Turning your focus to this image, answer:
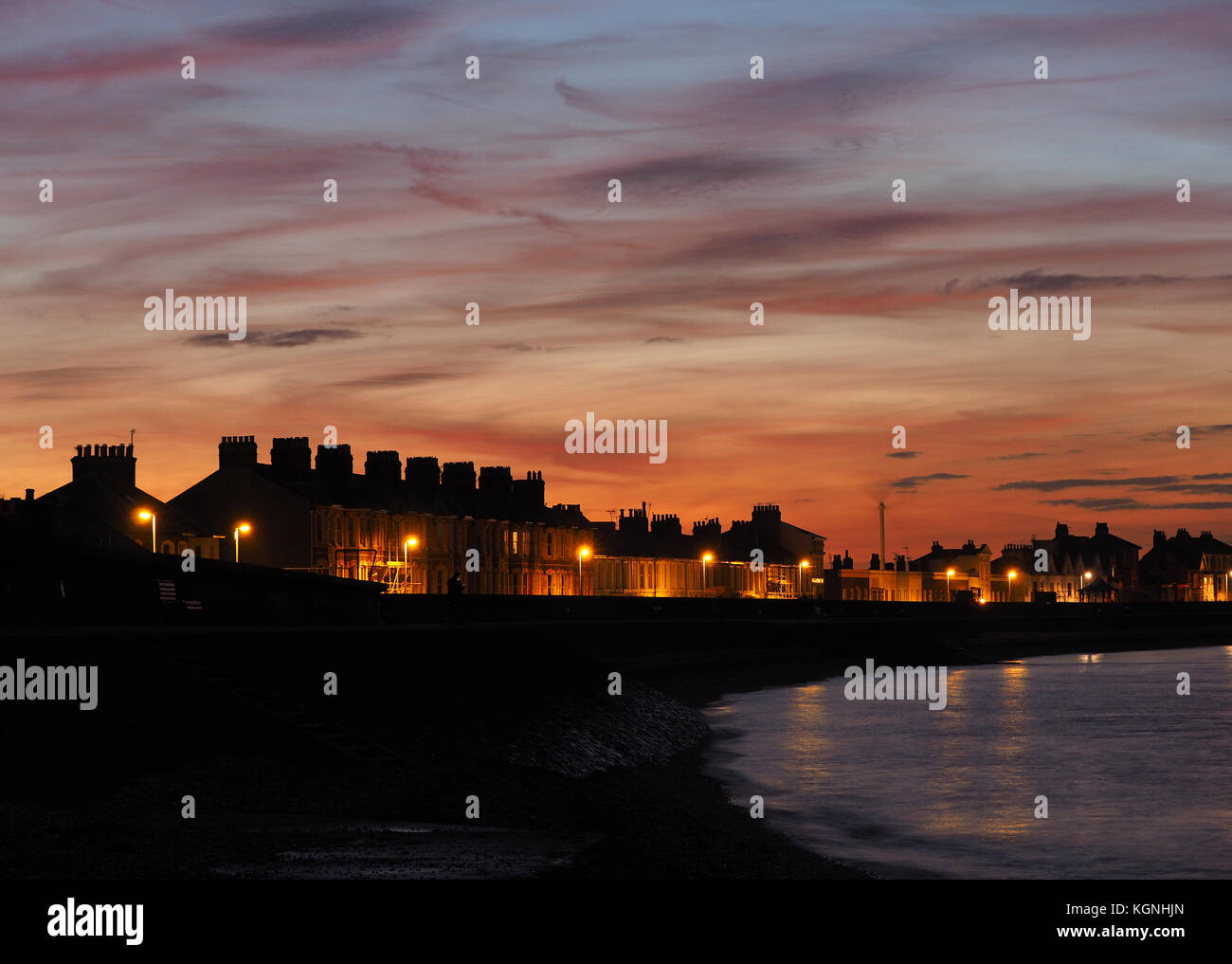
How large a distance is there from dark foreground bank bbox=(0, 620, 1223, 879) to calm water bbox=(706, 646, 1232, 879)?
7.43ft

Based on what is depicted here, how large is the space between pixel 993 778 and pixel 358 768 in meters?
20.1

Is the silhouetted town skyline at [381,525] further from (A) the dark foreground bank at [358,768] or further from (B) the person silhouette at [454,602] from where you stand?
(A) the dark foreground bank at [358,768]

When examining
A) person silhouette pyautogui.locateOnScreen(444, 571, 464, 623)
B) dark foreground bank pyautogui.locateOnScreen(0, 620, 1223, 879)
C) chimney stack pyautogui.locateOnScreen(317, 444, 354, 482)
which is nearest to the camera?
dark foreground bank pyautogui.locateOnScreen(0, 620, 1223, 879)

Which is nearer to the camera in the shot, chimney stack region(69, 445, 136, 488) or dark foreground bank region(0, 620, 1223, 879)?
dark foreground bank region(0, 620, 1223, 879)

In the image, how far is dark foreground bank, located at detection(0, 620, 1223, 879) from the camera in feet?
58.1

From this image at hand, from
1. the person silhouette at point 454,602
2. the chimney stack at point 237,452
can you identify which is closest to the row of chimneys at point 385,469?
the chimney stack at point 237,452

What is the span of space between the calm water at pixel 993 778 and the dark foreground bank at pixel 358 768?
2.27m

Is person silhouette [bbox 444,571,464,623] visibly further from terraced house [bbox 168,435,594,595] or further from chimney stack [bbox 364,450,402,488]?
chimney stack [bbox 364,450,402,488]

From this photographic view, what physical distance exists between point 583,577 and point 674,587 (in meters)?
16.2

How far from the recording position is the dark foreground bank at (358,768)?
17703 millimetres

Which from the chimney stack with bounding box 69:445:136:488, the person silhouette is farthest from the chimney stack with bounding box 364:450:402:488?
the person silhouette

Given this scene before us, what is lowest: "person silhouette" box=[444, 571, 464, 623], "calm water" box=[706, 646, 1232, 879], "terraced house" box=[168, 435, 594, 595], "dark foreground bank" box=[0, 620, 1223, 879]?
"calm water" box=[706, 646, 1232, 879]
